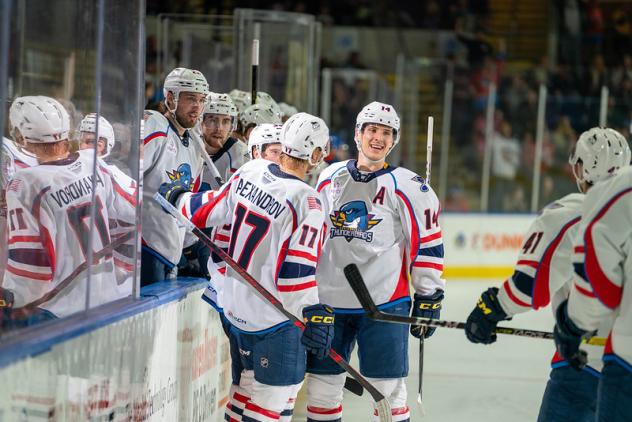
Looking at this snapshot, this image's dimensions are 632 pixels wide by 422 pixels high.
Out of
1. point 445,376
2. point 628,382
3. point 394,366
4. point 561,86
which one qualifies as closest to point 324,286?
point 394,366

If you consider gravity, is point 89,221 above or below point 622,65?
below

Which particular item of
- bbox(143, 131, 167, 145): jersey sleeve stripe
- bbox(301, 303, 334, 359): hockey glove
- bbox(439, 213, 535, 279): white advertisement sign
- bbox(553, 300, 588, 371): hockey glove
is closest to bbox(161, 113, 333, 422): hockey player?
bbox(301, 303, 334, 359): hockey glove

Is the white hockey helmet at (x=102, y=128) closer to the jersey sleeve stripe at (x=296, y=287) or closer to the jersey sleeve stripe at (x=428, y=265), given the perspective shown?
the jersey sleeve stripe at (x=296, y=287)

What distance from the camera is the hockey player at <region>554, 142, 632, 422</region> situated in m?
2.24

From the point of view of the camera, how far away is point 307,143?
3164mm

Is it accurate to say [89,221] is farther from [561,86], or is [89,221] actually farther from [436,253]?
[561,86]

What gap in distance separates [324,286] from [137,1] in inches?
48.3

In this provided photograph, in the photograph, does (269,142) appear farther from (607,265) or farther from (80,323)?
(607,265)

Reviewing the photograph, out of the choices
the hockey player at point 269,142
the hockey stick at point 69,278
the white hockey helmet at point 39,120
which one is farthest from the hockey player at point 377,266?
the white hockey helmet at point 39,120

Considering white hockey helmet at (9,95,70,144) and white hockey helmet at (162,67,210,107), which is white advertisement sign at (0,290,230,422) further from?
white hockey helmet at (162,67,210,107)

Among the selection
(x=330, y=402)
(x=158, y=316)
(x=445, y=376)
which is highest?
(x=158, y=316)

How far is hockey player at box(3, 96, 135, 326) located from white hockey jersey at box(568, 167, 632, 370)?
1.30 m

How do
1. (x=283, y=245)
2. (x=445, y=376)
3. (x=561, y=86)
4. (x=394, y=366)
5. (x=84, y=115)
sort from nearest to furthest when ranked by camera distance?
(x=84, y=115), (x=283, y=245), (x=394, y=366), (x=445, y=376), (x=561, y=86)

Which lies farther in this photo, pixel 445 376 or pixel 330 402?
pixel 445 376
